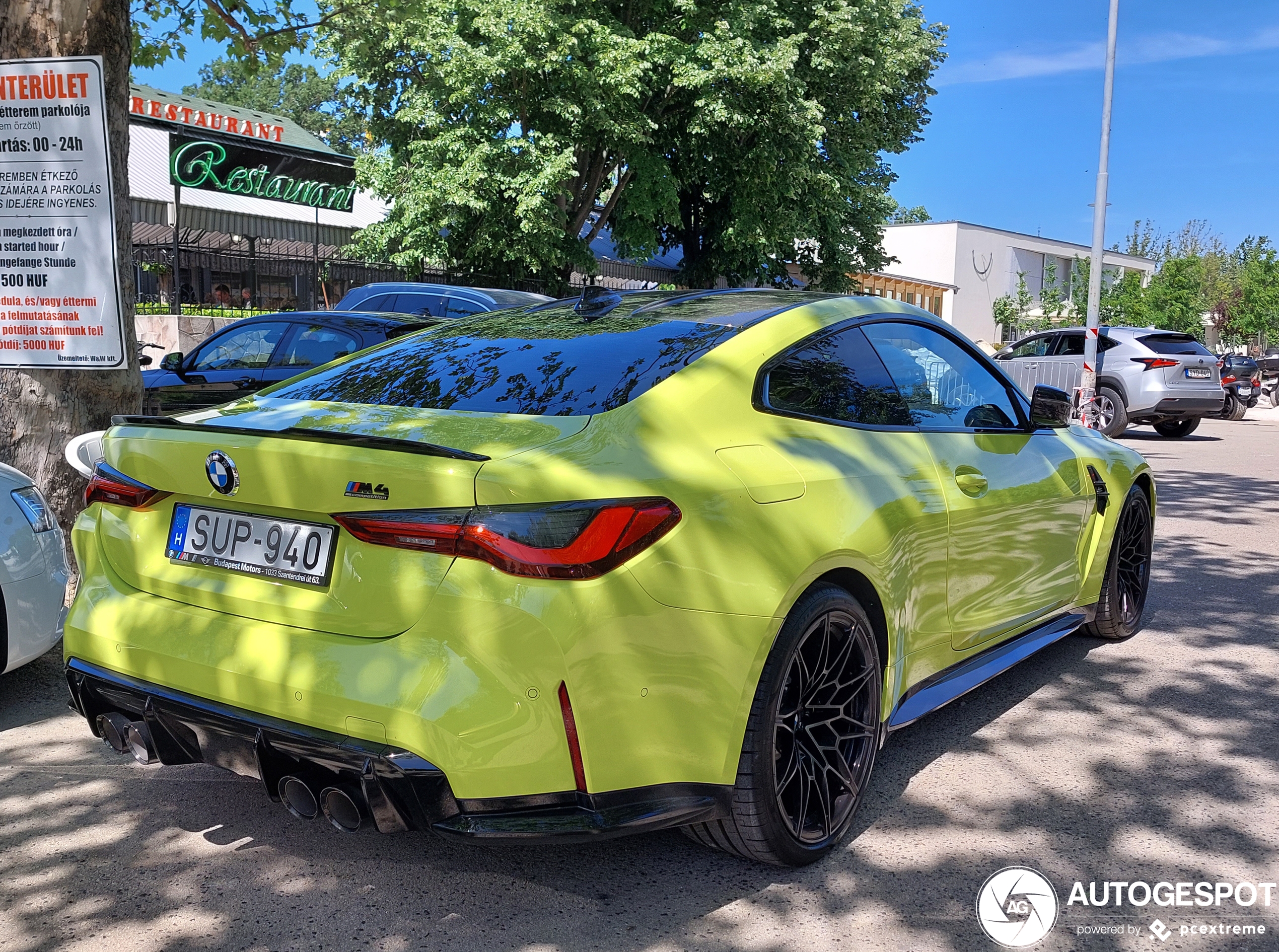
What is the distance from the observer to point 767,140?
25.0m

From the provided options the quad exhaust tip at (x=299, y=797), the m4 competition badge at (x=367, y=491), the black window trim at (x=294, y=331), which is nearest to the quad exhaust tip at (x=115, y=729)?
the quad exhaust tip at (x=299, y=797)

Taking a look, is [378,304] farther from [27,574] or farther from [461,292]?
[27,574]

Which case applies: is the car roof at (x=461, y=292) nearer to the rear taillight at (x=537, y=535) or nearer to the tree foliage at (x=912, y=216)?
the rear taillight at (x=537, y=535)

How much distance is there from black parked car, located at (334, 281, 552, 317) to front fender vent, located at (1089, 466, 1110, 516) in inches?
281

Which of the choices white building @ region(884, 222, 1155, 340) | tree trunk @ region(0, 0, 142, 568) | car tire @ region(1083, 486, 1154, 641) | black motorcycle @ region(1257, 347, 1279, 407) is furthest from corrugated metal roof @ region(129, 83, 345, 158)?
white building @ region(884, 222, 1155, 340)

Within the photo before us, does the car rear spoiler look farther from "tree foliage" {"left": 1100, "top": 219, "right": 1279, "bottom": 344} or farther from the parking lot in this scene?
"tree foliage" {"left": 1100, "top": 219, "right": 1279, "bottom": 344}

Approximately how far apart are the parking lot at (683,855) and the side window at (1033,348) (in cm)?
1550

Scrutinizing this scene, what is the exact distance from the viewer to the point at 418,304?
39.7ft

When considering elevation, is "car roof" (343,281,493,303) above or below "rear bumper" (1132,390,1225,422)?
above

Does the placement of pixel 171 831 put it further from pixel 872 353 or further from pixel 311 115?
pixel 311 115

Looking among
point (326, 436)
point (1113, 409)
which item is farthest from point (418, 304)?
point (1113, 409)

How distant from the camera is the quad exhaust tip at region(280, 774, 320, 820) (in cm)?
260

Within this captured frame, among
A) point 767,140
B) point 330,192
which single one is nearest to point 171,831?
point 767,140

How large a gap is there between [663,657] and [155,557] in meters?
1.38
